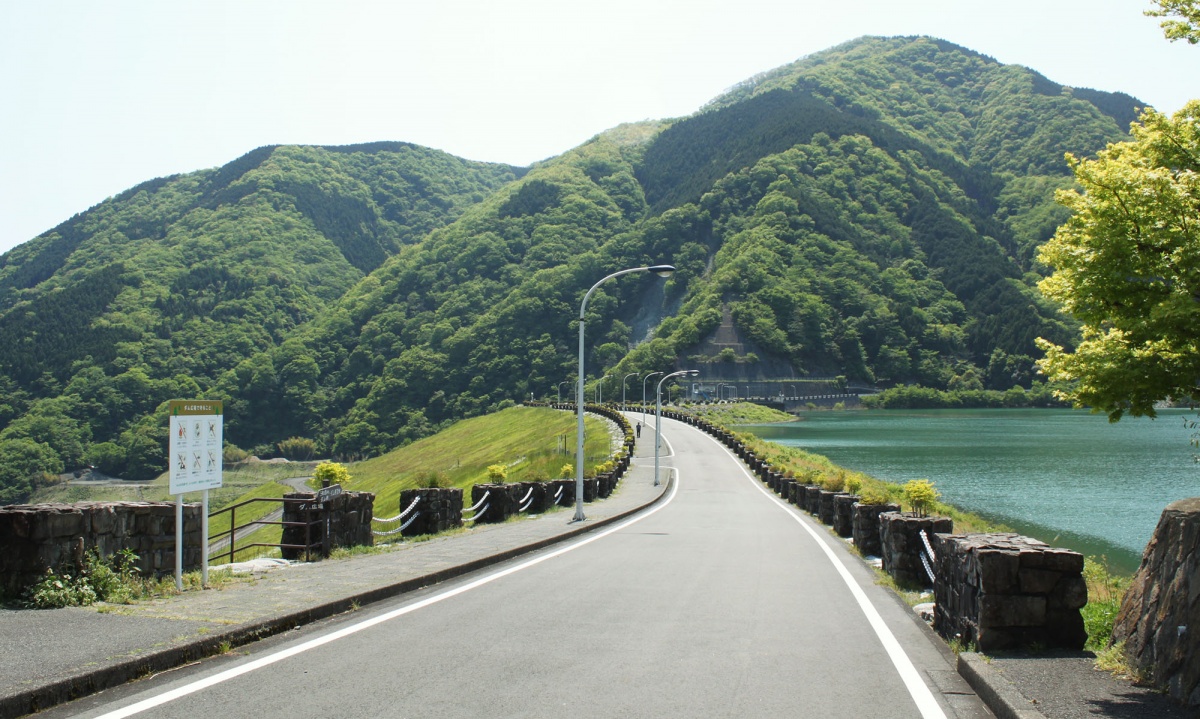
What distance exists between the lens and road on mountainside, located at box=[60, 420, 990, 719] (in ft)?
18.8

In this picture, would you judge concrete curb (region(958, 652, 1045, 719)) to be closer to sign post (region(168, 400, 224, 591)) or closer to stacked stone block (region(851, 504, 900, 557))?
sign post (region(168, 400, 224, 591))

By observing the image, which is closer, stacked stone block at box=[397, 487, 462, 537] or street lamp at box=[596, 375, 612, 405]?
stacked stone block at box=[397, 487, 462, 537]

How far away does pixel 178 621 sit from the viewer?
25.8 feet

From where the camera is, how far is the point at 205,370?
538 feet

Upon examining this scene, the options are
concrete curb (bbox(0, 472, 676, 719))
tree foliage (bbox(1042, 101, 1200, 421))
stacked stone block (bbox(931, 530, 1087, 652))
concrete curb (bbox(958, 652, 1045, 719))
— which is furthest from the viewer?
tree foliage (bbox(1042, 101, 1200, 421))

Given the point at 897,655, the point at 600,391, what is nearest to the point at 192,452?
the point at 897,655

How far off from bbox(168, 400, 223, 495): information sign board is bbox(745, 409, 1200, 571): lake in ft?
86.1

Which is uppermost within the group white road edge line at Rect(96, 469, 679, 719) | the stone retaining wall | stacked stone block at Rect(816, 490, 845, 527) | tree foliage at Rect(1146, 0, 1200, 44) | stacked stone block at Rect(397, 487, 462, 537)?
tree foliage at Rect(1146, 0, 1200, 44)

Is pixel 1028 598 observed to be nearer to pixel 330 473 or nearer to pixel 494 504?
pixel 330 473

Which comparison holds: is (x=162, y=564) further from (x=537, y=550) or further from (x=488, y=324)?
(x=488, y=324)

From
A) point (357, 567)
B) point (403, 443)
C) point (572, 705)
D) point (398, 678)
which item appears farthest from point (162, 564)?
point (403, 443)

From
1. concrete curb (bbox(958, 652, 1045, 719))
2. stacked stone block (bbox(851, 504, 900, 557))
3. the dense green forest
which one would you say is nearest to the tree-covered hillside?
the dense green forest

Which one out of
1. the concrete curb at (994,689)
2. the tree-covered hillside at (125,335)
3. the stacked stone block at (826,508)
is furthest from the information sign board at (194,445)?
the tree-covered hillside at (125,335)

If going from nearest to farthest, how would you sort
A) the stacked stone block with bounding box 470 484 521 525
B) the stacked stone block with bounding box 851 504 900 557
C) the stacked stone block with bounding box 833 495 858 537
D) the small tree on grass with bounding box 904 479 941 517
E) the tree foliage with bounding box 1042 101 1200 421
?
the tree foliage with bounding box 1042 101 1200 421, the stacked stone block with bounding box 851 504 900 557, the small tree on grass with bounding box 904 479 941 517, the stacked stone block with bounding box 833 495 858 537, the stacked stone block with bounding box 470 484 521 525
